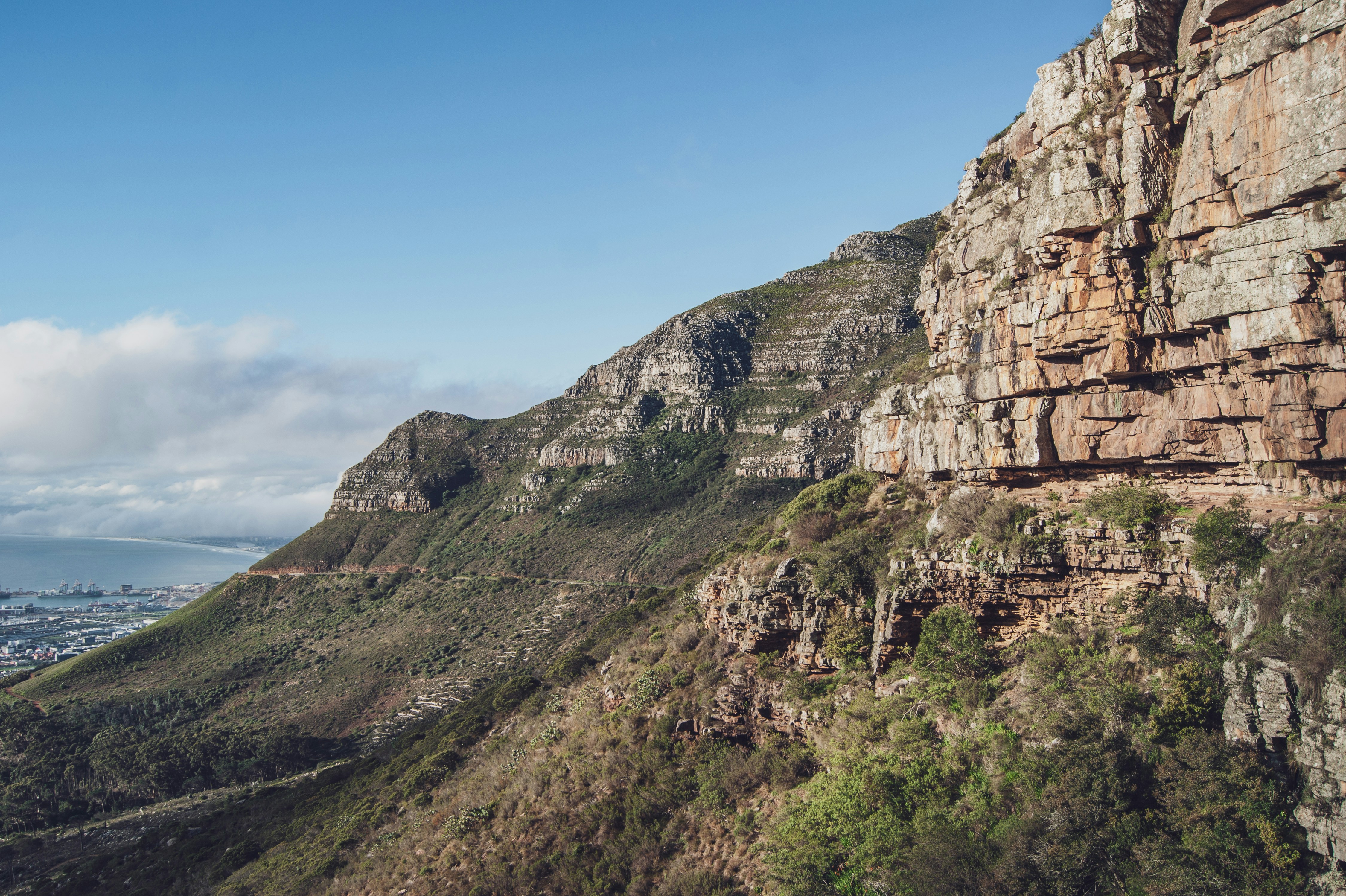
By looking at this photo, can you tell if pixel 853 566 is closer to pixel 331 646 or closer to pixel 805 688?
pixel 805 688

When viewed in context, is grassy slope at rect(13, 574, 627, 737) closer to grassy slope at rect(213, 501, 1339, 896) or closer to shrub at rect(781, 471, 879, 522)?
grassy slope at rect(213, 501, 1339, 896)

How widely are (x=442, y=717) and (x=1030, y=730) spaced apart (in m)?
43.4

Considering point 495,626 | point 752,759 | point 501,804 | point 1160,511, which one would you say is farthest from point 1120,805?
point 495,626

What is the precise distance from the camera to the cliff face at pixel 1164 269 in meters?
16.8

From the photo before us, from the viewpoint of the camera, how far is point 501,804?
30.1 metres

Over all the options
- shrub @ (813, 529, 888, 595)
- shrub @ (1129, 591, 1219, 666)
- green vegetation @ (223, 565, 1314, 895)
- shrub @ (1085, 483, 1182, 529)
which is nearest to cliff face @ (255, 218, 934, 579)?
green vegetation @ (223, 565, 1314, 895)

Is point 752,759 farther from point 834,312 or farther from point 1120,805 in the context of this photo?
point 834,312

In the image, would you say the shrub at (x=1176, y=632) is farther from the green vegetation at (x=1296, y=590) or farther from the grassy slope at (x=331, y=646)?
the grassy slope at (x=331, y=646)

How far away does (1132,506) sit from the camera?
20.3 m

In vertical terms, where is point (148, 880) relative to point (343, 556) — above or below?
below

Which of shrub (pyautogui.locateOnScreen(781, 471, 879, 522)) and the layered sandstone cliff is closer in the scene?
shrub (pyautogui.locateOnScreen(781, 471, 879, 522))

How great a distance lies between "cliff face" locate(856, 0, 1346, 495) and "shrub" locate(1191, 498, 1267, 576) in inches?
39.5

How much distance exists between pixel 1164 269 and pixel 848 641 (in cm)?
1312

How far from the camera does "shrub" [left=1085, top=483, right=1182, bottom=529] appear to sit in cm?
1995
